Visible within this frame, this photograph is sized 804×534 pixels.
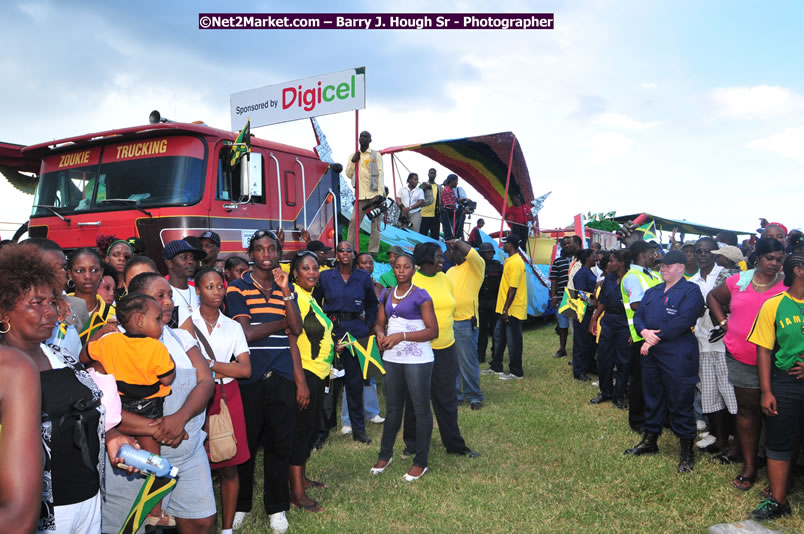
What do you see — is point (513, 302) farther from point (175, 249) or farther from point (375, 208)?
point (175, 249)

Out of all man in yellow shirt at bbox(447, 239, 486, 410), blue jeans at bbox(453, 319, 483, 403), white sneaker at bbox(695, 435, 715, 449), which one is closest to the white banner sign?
man in yellow shirt at bbox(447, 239, 486, 410)

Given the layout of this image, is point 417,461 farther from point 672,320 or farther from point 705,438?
point 705,438

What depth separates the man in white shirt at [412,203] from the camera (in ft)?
39.8

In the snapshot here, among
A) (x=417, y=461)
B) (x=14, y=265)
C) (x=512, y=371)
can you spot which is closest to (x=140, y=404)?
(x=14, y=265)

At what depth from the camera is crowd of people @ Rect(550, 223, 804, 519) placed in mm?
4074

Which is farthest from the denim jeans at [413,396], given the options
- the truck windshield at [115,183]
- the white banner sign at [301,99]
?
the white banner sign at [301,99]

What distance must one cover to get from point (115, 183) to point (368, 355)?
392cm

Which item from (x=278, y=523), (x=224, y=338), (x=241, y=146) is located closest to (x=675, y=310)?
(x=278, y=523)

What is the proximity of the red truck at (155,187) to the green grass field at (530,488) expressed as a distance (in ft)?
9.76

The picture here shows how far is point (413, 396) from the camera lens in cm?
494

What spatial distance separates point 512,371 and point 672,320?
13.7 ft

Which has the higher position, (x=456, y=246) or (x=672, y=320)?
(x=456, y=246)

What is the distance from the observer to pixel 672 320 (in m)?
5.06

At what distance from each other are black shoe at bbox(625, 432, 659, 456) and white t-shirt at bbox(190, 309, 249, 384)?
3912mm
